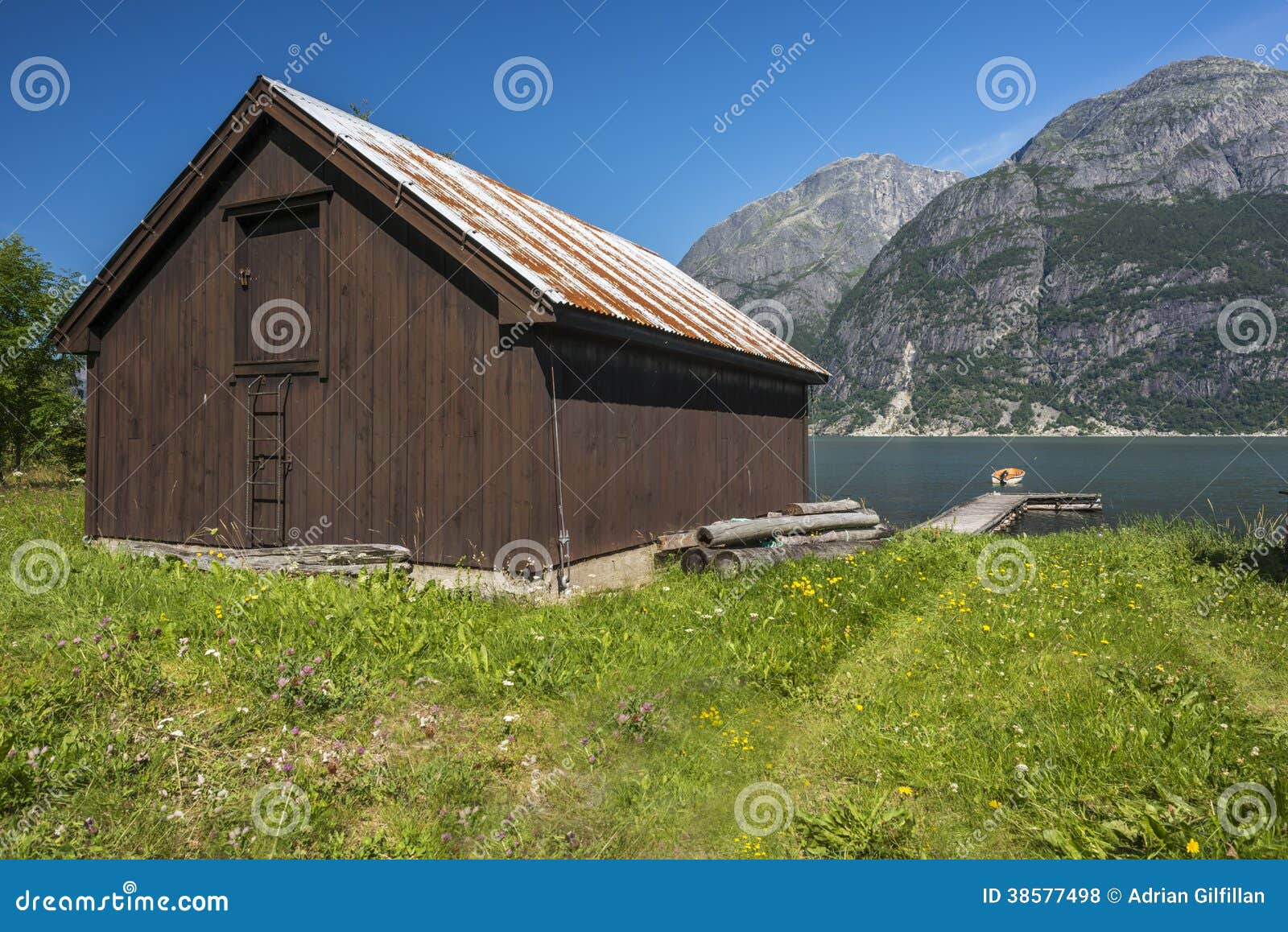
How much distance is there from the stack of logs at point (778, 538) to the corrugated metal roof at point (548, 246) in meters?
3.24

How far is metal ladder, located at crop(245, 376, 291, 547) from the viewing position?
11195 millimetres

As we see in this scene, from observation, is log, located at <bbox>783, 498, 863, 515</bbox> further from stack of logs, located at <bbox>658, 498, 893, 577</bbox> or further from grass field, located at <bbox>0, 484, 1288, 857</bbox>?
grass field, located at <bbox>0, 484, 1288, 857</bbox>

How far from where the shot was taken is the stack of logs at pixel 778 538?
1124 centimetres

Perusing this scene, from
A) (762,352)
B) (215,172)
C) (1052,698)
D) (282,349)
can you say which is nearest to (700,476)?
(762,352)

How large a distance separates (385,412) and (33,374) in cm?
2203

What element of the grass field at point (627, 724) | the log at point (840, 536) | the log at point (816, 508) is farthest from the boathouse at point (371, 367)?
the log at point (816, 508)

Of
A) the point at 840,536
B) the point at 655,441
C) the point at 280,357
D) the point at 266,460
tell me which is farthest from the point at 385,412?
the point at 840,536

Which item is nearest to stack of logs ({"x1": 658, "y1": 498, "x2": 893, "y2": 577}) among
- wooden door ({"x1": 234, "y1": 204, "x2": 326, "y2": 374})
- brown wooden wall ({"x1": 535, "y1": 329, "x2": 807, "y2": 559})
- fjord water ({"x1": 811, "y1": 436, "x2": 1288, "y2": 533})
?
brown wooden wall ({"x1": 535, "y1": 329, "x2": 807, "y2": 559})

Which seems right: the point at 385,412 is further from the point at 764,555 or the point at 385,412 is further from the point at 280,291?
the point at 764,555

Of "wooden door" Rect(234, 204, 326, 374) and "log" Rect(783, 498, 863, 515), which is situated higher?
"wooden door" Rect(234, 204, 326, 374)

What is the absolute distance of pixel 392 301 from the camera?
10.3 m

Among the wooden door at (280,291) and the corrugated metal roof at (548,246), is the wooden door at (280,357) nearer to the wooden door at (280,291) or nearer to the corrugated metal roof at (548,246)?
the wooden door at (280,291)

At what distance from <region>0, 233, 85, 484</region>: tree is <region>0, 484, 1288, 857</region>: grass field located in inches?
737

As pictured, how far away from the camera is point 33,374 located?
24.8 m
